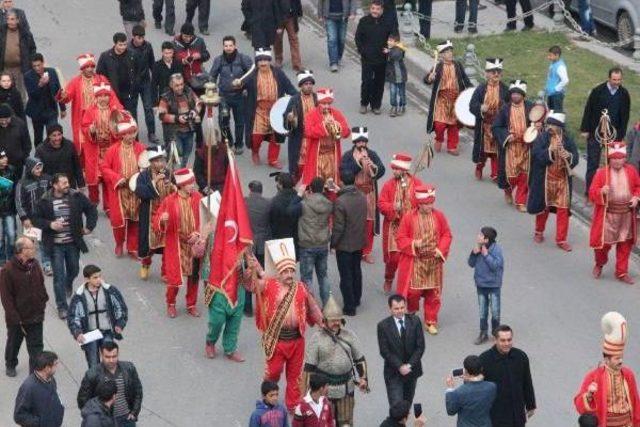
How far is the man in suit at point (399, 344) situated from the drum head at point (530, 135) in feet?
19.7

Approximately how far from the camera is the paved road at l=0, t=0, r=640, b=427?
18359 mm

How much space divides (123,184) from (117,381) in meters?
5.49

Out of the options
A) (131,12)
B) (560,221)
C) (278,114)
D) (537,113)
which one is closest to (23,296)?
(278,114)

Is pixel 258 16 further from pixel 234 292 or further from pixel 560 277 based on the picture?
pixel 234 292

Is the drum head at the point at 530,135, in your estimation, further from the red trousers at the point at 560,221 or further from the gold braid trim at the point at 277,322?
the gold braid trim at the point at 277,322

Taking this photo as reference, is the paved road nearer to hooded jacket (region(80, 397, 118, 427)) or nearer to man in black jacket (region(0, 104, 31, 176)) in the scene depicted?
man in black jacket (region(0, 104, 31, 176))

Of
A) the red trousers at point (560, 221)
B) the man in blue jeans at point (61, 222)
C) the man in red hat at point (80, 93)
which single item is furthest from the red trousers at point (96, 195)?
the red trousers at point (560, 221)

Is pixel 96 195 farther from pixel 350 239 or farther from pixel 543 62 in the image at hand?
pixel 543 62

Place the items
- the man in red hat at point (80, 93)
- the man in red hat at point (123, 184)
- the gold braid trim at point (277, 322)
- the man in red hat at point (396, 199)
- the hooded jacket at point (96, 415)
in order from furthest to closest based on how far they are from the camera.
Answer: the man in red hat at point (80, 93) → the man in red hat at point (123, 184) → the man in red hat at point (396, 199) → the gold braid trim at point (277, 322) → the hooded jacket at point (96, 415)

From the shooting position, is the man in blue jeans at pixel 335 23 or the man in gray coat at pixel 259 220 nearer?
the man in gray coat at pixel 259 220

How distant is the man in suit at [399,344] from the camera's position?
17.4 metres

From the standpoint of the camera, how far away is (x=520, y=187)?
77.3ft

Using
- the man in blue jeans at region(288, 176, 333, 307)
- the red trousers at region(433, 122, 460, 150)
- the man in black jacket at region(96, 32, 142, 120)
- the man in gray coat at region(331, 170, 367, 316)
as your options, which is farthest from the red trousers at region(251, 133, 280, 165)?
the man in blue jeans at region(288, 176, 333, 307)

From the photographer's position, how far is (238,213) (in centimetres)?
1831
